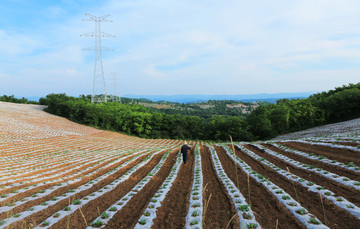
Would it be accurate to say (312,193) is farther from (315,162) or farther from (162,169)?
(162,169)

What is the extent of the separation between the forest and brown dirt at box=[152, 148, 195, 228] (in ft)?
128

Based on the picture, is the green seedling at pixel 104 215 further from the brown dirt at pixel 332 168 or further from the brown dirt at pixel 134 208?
the brown dirt at pixel 332 168

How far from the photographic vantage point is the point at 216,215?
19.7ft

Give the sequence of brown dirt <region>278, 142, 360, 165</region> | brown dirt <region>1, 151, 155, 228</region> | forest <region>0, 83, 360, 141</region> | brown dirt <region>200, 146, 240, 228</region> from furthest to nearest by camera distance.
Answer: forest <region>0, 83, 360, 141</region>
brown dirt <region>278, 142, 360, 165</region>
brown dirt <region>1, 151, 155, 228</region>
brown dirt <region>200, 146, 240, 228</region>

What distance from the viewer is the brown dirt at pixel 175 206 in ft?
18.8

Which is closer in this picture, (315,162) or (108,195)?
(108,195)

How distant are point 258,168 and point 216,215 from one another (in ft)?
22.1

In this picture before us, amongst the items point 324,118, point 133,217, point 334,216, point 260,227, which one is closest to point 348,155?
point 334,216

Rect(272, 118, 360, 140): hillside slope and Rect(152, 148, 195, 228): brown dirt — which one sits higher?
Rect(272, 118, 360, 140): hillside slope

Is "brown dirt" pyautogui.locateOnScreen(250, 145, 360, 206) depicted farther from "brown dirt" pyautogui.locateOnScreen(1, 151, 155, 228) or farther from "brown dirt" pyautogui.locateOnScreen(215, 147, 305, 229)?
"brown dirt" pyautogui.locateOnScreen(1, 151, 155, 228)

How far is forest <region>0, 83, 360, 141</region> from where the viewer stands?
4278 centimetres

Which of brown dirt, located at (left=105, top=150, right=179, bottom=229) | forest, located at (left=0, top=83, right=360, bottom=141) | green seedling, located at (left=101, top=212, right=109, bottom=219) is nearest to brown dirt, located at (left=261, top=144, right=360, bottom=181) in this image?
brown dirt, located at (left=105, top=150, right=179, bottom=229)

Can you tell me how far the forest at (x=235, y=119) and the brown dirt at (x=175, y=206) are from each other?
3892 centimetres

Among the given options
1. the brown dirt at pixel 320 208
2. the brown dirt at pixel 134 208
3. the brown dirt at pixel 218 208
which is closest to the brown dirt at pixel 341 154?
the brown dirt at pixel 320 208
